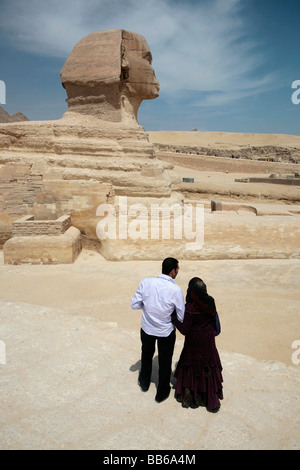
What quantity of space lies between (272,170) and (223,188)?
13.1m

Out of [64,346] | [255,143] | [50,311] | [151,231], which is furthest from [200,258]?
[255,143]

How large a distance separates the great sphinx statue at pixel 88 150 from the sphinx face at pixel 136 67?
0.02 metres

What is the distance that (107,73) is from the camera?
795 centimetres

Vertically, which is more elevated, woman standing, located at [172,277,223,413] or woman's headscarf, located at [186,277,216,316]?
woman's headscarf, located at [186,277,216,316]

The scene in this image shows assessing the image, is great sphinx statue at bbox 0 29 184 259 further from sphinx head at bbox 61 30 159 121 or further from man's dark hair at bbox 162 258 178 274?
man's dark hair at bbox 162 258 178 274

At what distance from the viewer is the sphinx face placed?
8445mm

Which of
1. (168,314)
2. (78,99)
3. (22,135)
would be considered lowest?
(168,314)

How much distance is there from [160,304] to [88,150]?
665cm

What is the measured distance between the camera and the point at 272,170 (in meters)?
26.2

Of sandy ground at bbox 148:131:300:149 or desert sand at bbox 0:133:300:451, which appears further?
sandy ground at bbox 148:131:300:149

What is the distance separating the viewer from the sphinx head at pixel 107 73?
805cm
